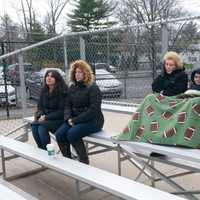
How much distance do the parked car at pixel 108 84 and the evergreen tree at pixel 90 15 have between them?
29.0 meters

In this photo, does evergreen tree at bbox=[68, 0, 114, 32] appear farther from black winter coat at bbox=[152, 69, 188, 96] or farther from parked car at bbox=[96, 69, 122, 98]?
black winter coat at bbox=[152, 69, 188, 96]

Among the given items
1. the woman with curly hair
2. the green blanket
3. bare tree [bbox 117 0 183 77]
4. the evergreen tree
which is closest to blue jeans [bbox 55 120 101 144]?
the woman with curly hair

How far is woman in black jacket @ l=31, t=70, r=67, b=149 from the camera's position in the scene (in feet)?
16.8

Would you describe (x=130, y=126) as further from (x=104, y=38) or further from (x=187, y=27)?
(x=104, y=38)

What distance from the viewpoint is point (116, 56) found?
23.3ft

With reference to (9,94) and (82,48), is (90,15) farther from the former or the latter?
(82,48)

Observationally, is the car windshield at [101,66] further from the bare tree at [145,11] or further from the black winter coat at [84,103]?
the bare tree at [145,11]

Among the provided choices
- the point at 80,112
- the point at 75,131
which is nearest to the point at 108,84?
the point at 80,112

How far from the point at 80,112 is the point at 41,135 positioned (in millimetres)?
651

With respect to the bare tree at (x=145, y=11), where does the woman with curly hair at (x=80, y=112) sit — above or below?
below

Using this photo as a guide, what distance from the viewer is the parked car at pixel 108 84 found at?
338 inches

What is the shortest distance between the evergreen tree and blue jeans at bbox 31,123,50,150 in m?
33.3

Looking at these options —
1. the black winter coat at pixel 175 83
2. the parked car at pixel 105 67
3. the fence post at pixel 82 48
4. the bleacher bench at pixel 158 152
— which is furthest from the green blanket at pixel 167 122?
the parked car at pixel 105 67

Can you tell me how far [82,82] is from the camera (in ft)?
15.9
